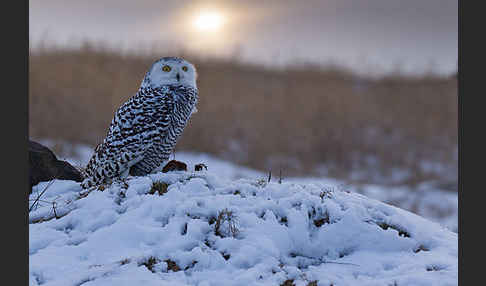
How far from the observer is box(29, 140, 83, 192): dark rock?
20.9 ft

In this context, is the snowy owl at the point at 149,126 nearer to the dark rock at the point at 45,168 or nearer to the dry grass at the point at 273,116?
the dark rock at the point at 45,168

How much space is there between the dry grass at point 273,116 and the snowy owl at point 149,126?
10.5 m

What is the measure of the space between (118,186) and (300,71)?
75.1 feet

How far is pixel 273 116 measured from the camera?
21.3 meters

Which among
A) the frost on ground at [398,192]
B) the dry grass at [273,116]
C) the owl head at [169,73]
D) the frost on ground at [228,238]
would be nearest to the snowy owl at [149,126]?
the owl head at [169,73]

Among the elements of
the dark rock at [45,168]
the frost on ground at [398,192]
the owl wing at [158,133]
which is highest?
the owl wing at [158,133]

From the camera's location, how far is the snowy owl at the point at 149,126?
5.66 metres

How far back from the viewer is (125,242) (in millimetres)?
4352

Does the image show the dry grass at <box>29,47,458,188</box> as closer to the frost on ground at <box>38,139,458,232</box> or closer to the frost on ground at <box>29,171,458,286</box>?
the frost on ground at <box>38,139,458,232</box>

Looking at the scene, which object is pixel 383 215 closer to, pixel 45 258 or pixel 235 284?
pixel 235 284

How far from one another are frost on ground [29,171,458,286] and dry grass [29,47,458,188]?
38.1ft

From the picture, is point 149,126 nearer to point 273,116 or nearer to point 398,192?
point 398,192

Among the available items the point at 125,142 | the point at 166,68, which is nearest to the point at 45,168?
the point at 125,142

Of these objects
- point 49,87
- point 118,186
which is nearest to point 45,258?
point 118,186
